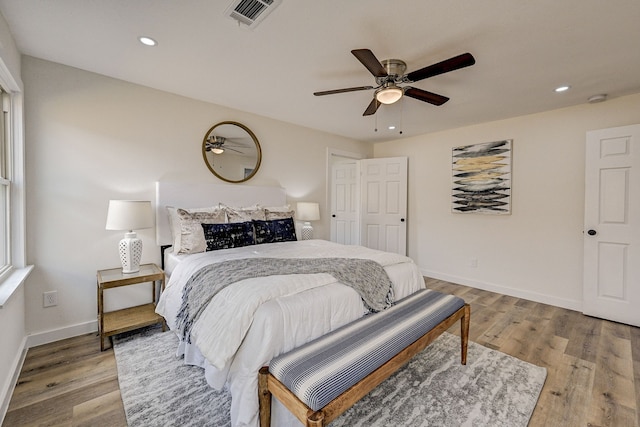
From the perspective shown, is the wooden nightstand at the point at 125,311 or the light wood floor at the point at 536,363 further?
the wooden nightstand at the point at 125,311

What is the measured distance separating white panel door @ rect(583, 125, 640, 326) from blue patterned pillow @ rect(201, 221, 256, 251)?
3.75 m

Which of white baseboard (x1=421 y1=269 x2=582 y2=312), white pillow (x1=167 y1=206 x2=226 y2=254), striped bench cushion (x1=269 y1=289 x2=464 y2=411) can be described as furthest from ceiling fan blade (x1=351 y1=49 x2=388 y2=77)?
white baseboard (x1=421 y1=269 x2=582 y2=312)

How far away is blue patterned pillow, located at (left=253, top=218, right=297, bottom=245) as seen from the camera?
119 inches

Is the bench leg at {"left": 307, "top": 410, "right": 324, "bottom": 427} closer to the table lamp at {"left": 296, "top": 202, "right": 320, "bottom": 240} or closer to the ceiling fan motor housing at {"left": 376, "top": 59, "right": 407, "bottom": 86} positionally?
the ceiling fan motor housing at {"left": 376, "top": 59, "right": 407, "bottom": 86}

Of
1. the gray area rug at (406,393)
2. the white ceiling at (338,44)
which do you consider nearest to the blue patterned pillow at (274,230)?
the gray area rug at (406,393)

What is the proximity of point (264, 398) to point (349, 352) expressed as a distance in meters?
0.45

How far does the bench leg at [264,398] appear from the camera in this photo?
1289 mm

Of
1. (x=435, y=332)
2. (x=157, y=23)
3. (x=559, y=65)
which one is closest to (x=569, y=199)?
(x=559, y=65)

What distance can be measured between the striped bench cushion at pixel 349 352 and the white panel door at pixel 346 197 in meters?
3.24

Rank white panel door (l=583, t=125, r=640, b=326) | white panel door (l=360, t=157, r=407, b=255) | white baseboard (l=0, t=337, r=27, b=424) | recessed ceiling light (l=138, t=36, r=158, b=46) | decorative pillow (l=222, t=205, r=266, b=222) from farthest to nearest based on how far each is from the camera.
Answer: white panel door (l=360, t=157, r=407, b=255)
decorative pillow (l=222, t=205, r=266, b=222)
white panel door (l=583, t=125, r=640, b=326)
recessed ceiling light (l=138, t=36, r=158, b=46)
white baseboard (l=0, t=337, r=27, b=424)

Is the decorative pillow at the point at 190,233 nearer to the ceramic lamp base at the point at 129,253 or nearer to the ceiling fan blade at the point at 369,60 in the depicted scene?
the ceramic lamp base at the point at 129,253

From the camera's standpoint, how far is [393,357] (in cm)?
146

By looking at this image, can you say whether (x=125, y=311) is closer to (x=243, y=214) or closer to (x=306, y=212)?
(x=243, y=214)

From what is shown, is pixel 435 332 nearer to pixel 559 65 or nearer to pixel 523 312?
pixel 523 312
